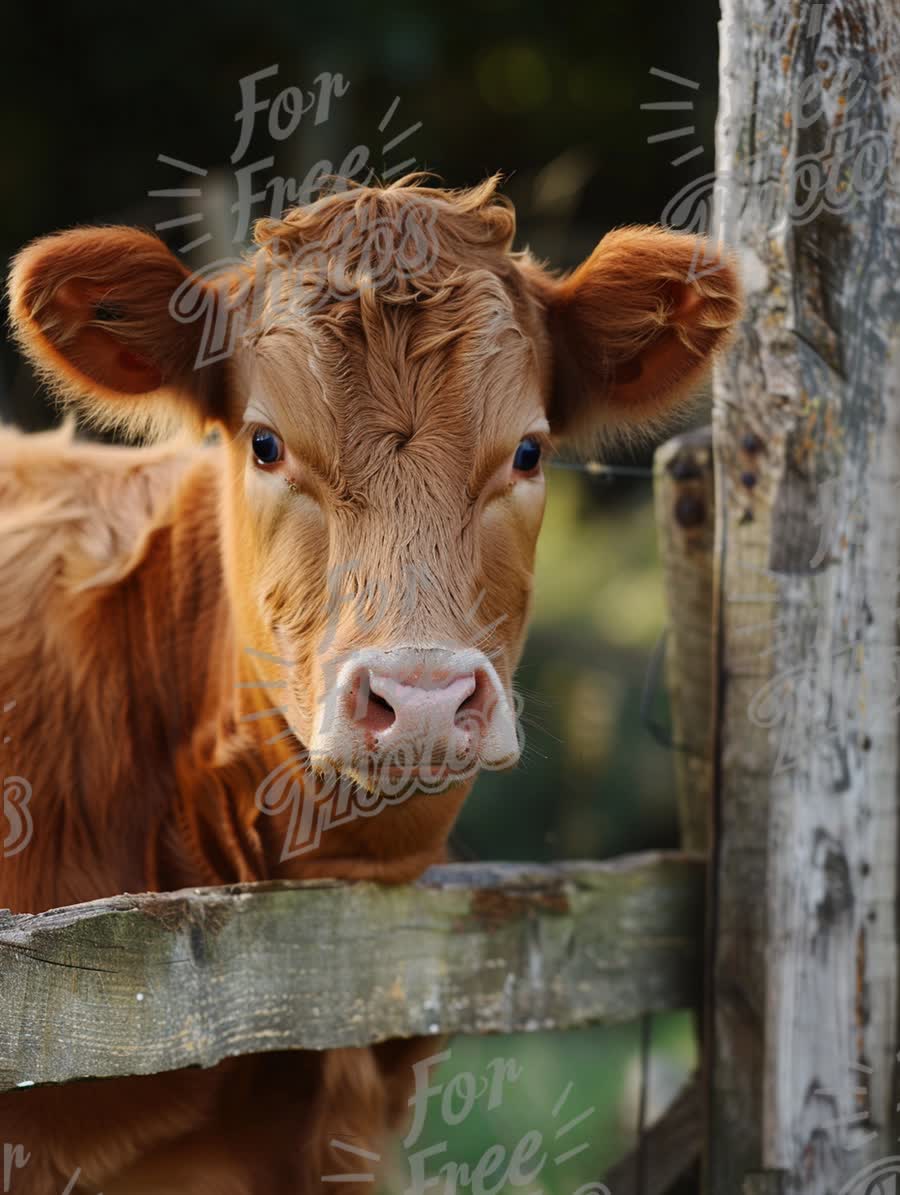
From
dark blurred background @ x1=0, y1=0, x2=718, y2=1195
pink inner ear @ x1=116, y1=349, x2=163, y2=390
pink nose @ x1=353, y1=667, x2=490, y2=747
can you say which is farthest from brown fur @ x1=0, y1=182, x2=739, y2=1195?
dark blurred background @ x1=0, y1=0, x2=718, y2=1195

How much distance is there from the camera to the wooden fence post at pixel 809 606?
8.98 ft

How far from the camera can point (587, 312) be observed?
300 centimetres

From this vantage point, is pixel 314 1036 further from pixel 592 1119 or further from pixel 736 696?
pixel 592 1119

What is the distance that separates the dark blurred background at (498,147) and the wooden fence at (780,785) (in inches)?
128

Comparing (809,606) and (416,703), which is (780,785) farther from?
(416,703)

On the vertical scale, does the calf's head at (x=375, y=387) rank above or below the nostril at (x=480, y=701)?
above

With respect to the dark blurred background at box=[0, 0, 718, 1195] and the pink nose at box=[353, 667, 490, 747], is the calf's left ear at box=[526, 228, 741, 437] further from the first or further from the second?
the dark blurred background at box=[0, 0, 718, 1195]

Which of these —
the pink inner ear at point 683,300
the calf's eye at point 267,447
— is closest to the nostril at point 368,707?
the calf's eye at point 267,447

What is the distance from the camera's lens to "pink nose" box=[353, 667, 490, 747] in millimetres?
2217

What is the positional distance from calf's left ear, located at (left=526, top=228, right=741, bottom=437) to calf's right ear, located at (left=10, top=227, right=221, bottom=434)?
792 millimetres

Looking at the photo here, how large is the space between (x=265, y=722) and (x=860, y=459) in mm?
1363

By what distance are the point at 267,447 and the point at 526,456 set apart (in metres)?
0.53

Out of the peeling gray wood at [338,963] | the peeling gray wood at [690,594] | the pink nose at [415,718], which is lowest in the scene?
the peeling gray wood at [338,963]

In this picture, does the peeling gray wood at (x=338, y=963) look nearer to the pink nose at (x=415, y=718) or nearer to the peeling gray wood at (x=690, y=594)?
the peeling gray wood at (x=690, y=594)
